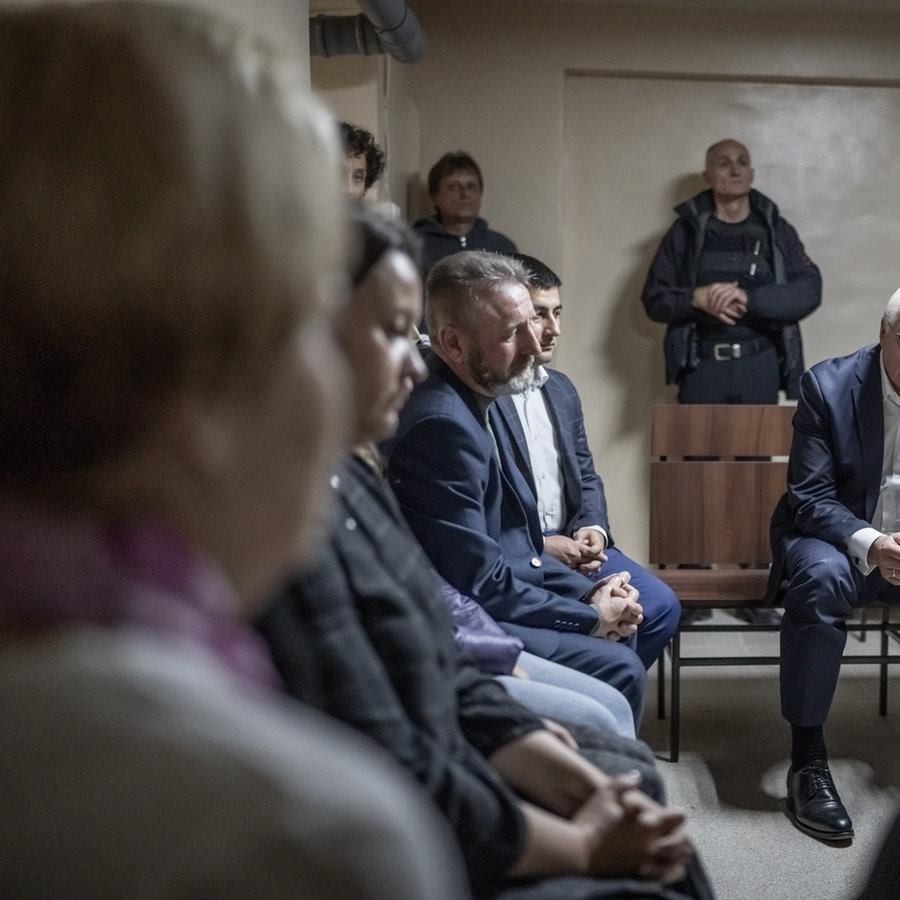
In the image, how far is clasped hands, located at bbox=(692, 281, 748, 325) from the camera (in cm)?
387

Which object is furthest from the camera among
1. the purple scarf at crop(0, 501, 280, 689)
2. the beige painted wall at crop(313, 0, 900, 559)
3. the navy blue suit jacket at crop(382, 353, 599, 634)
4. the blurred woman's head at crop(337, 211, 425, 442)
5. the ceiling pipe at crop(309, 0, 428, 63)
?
the beige painted wall at crop(313, 0, 900, 559)

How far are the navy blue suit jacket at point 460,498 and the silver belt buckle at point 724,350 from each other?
225 cm

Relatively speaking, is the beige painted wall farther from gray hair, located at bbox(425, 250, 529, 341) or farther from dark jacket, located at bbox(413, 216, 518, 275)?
Answer: gray hair, located at bbox(425, 250, 529, 341)

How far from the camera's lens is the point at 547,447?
2625mm

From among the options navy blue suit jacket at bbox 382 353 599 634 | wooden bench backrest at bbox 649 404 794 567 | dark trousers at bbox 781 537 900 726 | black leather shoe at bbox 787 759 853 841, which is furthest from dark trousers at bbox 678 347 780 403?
navy blue suit jacket at bbox 382 353 599 634

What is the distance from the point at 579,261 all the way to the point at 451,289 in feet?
8.46

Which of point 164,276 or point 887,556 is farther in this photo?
point 887,556

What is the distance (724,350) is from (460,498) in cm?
250

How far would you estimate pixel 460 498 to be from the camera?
1.79 metres

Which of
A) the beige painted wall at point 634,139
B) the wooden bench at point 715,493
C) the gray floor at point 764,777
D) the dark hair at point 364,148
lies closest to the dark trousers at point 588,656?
the gray floor at point 764,777

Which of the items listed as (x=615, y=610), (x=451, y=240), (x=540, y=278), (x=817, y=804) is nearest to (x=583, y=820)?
(x=615, y=610)

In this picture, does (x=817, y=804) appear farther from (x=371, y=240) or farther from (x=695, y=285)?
(x=695, y=285)

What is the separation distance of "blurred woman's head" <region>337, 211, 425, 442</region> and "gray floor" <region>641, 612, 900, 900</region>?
1.56m

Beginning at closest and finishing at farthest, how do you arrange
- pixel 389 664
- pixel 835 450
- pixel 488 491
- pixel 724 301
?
pixel 389 664
pixel 488 491
pixel 835 450
pixel 724 301
